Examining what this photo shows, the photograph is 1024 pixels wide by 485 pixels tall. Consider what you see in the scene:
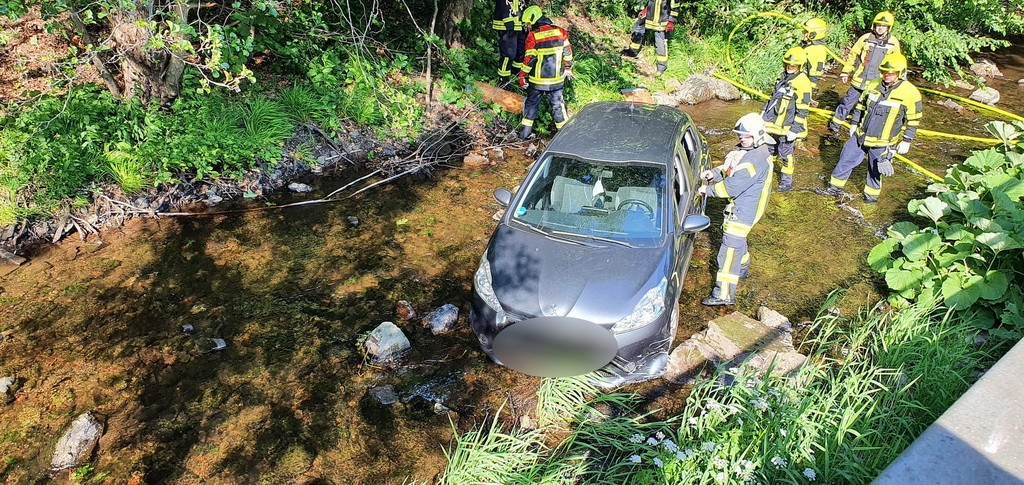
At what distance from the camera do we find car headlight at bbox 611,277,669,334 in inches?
153

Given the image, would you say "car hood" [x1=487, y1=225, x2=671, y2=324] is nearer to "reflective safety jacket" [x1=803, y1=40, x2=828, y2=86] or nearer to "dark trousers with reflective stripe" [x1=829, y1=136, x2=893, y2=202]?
"dark trousers with reflective stripe" [x1=829, y1=136, x2=893, y2=202]

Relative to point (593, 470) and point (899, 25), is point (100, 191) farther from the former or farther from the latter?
point (899, 25)

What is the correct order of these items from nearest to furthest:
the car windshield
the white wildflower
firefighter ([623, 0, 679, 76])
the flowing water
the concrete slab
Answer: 1. the concrete slab
2. the white wildflower
3. the flowing water
4. the car windshield
5. firefighter ([623, 0, 679, 76])

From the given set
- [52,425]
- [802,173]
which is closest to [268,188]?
[52,425]

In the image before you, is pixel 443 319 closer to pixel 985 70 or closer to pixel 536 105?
pixel 536 105

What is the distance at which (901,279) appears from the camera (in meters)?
5.06

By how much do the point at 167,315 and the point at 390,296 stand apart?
6.13 ft

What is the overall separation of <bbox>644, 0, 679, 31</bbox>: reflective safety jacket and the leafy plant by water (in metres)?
6.50

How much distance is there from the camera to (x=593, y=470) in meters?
3.47

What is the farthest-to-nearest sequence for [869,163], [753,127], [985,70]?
1. [985,70]
2. [869,163]
3. [753,127]

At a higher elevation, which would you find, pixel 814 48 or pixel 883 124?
pixel 814 48

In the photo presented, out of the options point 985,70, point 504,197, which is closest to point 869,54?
point 985,70

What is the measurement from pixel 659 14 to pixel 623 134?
694 centimetres

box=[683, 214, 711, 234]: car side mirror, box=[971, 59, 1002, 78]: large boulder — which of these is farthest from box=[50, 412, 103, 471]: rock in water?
box=[971, 59, 1002, 78]: large boulder
